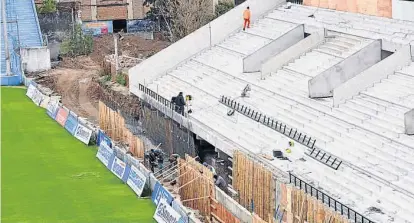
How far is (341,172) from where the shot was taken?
28.5m

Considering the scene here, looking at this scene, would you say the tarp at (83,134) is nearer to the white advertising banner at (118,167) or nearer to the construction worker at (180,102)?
the construction worker at (180,102)

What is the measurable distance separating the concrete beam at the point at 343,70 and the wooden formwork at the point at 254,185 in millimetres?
6292

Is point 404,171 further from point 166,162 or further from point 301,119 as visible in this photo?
point 166,162

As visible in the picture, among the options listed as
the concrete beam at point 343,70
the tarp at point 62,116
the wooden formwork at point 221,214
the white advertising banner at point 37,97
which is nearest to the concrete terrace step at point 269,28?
the concrete beam at point 343,70

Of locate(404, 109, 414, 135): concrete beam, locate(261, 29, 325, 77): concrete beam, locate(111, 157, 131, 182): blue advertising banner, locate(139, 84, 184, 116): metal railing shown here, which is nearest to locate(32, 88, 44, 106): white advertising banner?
locate(139, 84, 184, 116): metal railing

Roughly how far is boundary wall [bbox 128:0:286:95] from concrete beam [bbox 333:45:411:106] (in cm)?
1291

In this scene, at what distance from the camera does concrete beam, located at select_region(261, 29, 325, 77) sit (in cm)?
3978

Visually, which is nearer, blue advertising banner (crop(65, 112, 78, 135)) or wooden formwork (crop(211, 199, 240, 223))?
wooden formwork (crop(211, 199, 240, 223))

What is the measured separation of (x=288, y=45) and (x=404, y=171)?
1585 centimetres

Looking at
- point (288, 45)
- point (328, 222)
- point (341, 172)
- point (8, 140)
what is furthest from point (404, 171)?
point (8, 140)

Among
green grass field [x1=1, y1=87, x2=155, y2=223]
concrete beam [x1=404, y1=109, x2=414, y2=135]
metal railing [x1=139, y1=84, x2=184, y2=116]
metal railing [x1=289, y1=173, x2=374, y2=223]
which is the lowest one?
green grass field [x1=1, y1=87, x2=155, y2=223]

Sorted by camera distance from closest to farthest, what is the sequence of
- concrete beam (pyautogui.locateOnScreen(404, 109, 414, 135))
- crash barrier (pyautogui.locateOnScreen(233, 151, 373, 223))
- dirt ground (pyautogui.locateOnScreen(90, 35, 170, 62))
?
crash barrier (pyautogui.locateOnScreen(233, 151, 373, 223)) < concrete beam (pyautogui.locateOnScreen(404, 109, 414, 135)) < dirt ground (pyautogui.locateOnScreen(90, 35, 170, 62))

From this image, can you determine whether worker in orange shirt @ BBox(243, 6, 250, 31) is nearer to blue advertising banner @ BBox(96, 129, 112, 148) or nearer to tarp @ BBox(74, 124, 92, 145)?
tarp @ BBox(74, 124, 92, 145)

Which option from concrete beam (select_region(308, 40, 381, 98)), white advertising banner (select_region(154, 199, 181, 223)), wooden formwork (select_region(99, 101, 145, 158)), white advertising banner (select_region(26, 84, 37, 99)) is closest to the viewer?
white advertising banner (select_region(154, 199, 181, 223))
